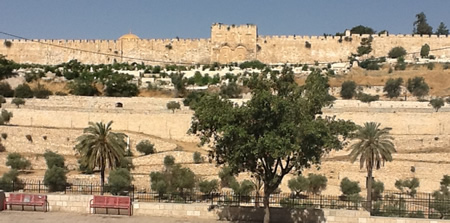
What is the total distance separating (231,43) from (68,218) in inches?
1389

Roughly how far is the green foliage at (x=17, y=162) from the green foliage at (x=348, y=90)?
71.8 ft

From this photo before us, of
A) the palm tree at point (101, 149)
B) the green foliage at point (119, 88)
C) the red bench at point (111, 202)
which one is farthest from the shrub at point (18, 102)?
the red bench at point (111, 202)

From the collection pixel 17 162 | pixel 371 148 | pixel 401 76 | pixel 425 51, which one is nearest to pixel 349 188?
pixel 371 148

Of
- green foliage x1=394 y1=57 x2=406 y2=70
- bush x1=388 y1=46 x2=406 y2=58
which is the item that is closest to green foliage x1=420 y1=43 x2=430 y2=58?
bush x1=388 y1=46 x2=406 y2=58

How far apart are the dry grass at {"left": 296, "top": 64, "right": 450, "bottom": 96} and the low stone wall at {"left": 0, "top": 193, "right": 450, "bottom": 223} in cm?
2632

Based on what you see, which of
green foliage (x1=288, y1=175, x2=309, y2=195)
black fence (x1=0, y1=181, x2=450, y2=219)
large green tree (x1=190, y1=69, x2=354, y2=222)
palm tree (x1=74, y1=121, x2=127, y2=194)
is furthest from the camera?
green foliage (x1=288, y1=175, x2=309, y2=195)

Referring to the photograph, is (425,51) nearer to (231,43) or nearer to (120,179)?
(231,43)

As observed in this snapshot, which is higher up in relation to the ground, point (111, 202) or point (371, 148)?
point (371, 148)

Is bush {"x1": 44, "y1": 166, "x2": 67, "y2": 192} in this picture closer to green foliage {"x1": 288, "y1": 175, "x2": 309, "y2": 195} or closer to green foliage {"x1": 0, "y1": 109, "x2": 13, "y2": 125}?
green foliage {"x1": 288, "y1": 175, "x2": 309, "y2": 195}

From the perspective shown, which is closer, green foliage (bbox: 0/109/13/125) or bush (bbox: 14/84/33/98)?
green foliage (bbox: 0/109/13/125)

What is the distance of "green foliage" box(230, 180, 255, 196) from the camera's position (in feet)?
61.5

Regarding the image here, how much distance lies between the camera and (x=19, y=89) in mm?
34844

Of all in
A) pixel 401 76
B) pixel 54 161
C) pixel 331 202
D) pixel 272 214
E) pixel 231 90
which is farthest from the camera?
pixel 401 76

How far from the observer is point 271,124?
12.5 m
